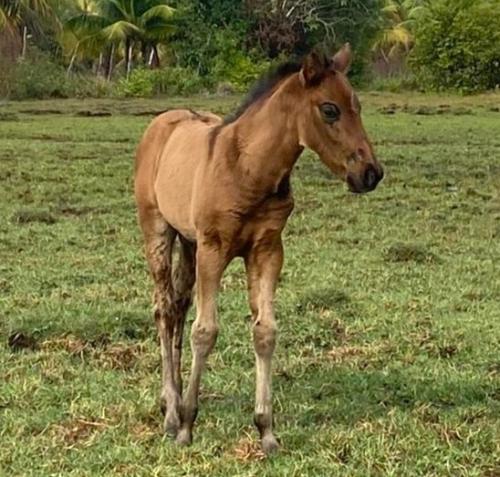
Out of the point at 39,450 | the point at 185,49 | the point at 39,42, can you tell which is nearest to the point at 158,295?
the point at 39,450

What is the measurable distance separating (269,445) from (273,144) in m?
1.37

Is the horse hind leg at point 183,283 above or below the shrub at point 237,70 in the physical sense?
above

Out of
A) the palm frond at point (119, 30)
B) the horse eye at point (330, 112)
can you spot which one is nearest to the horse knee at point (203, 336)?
the horse eye at point (330, 112)

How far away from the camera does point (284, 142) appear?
16.3 feet

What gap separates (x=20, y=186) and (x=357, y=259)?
6464mm

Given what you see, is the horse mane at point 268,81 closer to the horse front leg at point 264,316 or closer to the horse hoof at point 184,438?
the horse front leg at point 264,316

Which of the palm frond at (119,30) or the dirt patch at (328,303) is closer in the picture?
the dirt patch at (328,303)

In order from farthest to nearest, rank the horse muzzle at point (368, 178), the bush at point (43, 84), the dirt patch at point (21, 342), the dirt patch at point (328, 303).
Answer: the bush at point (43, 84) → the dirt patch at point (328, 303) → the dirt patch at point (21, 342) → the horse muzzle at point (368, 178)

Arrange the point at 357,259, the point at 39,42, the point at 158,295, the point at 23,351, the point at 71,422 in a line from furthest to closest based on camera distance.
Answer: the point at 39,42 < the point at 357,259 < the point at 23,351 < the point at 158,295 < the point at 71,422

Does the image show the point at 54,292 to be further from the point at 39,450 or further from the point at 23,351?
the point at 39,450

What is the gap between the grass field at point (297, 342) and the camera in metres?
4.98

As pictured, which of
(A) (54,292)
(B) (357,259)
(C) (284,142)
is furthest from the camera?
(B) (357,259)

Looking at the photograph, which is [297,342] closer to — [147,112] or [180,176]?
[180,176]

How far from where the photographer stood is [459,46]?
40.2m
